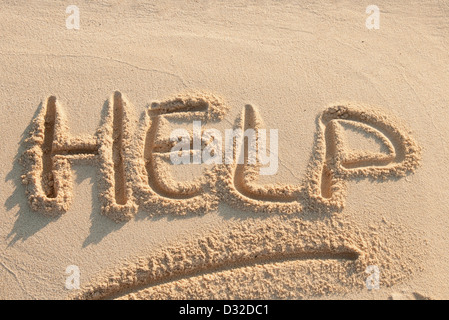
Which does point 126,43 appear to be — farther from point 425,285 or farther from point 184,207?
point 425,285

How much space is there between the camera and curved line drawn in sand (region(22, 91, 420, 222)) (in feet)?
7.96

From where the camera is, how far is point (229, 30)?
2.87m

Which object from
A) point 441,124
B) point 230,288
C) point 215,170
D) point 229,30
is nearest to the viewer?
point 230,288

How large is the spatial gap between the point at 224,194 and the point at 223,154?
259 millimetres

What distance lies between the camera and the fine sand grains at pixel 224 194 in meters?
2.33

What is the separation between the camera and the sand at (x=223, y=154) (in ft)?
7.69

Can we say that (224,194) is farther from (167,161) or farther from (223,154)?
(167,161)

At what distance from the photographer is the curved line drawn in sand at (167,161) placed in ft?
7.96

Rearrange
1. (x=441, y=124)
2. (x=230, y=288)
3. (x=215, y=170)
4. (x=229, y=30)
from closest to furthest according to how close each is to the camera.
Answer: (x=230, y=288) < (x=215, y=170) < (x=441, y=124) < (x=229, y=30)

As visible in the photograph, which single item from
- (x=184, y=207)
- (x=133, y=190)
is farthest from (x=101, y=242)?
(x=184, y=207)

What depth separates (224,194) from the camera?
2.45 m

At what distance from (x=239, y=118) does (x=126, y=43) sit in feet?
3.10

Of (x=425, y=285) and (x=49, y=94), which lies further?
(x=49, y=94)

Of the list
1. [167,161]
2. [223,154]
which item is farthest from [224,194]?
[167,161]
